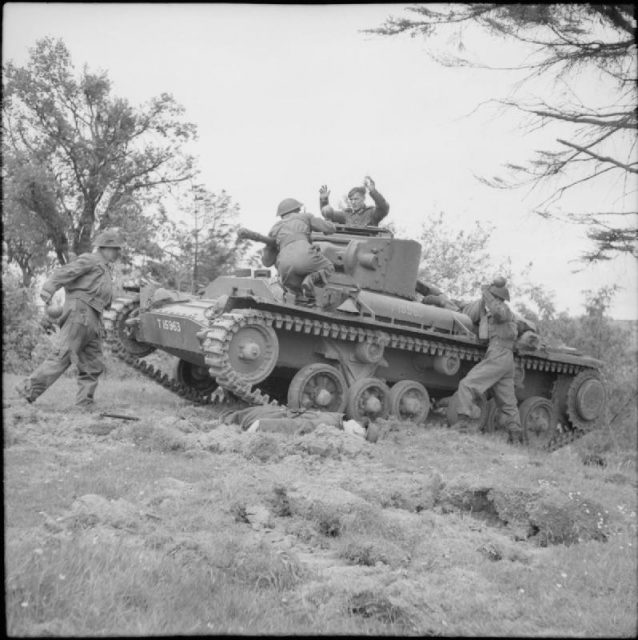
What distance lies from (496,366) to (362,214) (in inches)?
139

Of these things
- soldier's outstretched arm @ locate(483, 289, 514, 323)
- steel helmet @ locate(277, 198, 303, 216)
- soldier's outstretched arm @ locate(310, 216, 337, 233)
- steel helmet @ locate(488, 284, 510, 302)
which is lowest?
soldier's outstretched arm @ locate(483, 289, 514, 323)

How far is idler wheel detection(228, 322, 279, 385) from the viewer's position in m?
10.2

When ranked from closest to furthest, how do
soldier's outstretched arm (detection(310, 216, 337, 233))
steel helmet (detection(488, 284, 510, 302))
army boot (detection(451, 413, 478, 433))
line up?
soldier's outstretched arm (detection(310, 216, 337, 233)), army boot (detection(451, 413, 478, 433)), steel helmet (detection(488, 284, 510, 302))

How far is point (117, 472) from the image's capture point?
6.45 m

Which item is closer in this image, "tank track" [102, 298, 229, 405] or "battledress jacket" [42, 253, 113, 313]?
"battledress jacket" [42, 253, 113, 313]

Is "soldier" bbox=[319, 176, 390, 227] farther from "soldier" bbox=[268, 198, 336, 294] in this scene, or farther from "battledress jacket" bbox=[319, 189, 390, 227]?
"soldier" bbox=[268, 198, 336, 294]

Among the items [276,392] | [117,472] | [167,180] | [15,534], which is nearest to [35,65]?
[167,180]

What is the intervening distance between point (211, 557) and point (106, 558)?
0.67 meters

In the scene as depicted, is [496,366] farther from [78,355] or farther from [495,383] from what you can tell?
[78,355]

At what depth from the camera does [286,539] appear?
17.2ft

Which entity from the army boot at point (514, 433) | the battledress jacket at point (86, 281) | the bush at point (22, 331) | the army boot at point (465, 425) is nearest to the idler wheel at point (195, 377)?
the battledress jacket at point (86, 281)

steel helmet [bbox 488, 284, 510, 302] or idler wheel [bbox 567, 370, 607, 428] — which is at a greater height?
steel helmet [bbox 488, 284, 510, 302]

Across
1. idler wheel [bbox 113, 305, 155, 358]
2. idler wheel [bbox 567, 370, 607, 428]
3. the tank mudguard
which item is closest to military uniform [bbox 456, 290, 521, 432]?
idler wheel [bbox 567, 370, 607, 428]

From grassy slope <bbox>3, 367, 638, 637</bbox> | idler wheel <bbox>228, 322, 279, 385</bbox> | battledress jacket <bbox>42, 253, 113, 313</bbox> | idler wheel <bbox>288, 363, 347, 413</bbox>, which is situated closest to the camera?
grassy slope <bbox>3, 367, 638, 637</bbox>
